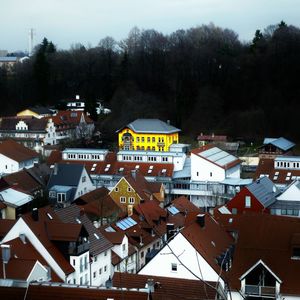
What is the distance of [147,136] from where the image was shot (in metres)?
41.5

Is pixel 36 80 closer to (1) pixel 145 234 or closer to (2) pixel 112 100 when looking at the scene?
(2) pixel 112 100

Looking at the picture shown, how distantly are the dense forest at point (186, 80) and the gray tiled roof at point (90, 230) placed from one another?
27586 mm

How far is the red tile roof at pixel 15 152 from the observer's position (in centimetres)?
3425

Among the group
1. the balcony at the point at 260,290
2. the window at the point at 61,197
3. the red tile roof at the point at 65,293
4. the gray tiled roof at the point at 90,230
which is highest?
the red tile roof at the point at 65,293

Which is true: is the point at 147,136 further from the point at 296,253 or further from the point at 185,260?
the point at 296,253

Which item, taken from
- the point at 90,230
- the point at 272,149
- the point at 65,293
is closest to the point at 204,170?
the point at 272,149

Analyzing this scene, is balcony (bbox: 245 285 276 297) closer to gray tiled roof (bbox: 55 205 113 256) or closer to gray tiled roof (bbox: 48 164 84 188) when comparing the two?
gray tiled roof (bbox: 55 205 113 256)

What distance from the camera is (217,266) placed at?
14.7 metres

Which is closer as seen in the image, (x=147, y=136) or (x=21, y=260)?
(x=21, y=260)

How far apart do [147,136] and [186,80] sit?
14804 millimetres

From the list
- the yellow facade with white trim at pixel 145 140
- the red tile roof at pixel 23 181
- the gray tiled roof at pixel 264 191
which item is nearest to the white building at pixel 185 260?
the gray tiled roof at pixel 264 191

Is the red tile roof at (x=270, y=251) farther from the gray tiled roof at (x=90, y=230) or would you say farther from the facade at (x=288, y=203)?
the facade at (x=288, y=203)

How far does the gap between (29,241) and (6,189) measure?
34.4 ft

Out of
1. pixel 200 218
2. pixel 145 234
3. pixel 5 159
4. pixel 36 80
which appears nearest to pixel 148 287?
pixel 200 218
